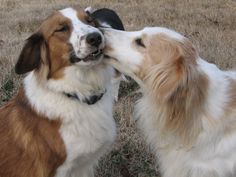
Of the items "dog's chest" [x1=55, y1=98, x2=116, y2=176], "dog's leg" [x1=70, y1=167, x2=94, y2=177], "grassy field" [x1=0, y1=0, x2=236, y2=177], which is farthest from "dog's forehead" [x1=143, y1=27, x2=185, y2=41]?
"grassy field" [x1=0, y1=0, x2=236, y2=177]

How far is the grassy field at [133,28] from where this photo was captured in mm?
5422

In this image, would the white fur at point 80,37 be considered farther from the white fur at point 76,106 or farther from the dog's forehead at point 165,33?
the dog's forehead at point 165,33

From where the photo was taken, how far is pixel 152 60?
382 cm

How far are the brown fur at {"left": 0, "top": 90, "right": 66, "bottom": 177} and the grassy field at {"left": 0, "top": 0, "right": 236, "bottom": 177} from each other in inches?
44.0

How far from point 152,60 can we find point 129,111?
2406 mm

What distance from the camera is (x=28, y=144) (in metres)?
4.39

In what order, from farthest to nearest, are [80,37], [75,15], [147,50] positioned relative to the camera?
[75,15] < [80,37] < [147,50]

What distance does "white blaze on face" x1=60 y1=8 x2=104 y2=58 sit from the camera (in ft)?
13.6

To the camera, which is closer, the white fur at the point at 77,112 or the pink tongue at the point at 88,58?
the pink tongue at the point at 88,58

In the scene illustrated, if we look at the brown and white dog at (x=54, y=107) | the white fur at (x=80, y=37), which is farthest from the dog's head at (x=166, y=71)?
the brown and white dog at (x=54, y=107)

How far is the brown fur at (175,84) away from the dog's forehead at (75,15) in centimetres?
80

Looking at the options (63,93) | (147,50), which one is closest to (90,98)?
(63,93)

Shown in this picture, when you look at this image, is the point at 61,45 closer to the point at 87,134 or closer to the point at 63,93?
the point at 63,93

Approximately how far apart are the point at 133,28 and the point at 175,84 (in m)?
6.54
